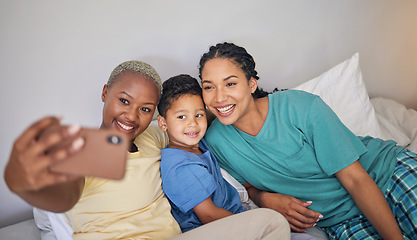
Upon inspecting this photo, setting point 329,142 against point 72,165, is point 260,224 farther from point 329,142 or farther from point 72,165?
point 72,165

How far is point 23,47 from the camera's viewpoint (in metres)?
1.03

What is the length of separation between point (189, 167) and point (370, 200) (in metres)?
0.61

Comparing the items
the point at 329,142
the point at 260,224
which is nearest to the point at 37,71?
the point at 260,224

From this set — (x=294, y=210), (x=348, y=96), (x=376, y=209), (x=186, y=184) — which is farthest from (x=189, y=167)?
(x=348, y=96)

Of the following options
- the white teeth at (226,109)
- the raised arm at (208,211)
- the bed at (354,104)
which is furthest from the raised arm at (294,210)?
the bed at (354,104)

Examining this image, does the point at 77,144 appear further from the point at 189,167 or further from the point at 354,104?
the point at 354,104

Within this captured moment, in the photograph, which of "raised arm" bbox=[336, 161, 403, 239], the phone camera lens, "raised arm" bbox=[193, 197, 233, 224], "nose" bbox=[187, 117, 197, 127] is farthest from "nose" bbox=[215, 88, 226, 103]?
the phone camera lens

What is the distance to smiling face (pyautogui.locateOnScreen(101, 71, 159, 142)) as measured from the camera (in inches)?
39.4

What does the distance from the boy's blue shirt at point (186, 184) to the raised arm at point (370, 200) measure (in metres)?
0.44

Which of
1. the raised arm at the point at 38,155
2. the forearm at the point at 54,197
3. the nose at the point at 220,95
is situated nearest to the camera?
the raised arm at the point at 38,155

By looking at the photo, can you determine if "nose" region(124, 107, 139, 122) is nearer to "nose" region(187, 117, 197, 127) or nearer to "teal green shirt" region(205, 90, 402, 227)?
"nose" region(187, 117, 197, 127)

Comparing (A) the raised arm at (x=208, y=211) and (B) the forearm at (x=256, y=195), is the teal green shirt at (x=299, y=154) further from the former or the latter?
(A) the raised arm at (x=208, y=211)

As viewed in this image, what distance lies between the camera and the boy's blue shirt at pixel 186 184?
1.00 m

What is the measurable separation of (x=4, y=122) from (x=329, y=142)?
1.09 meters
